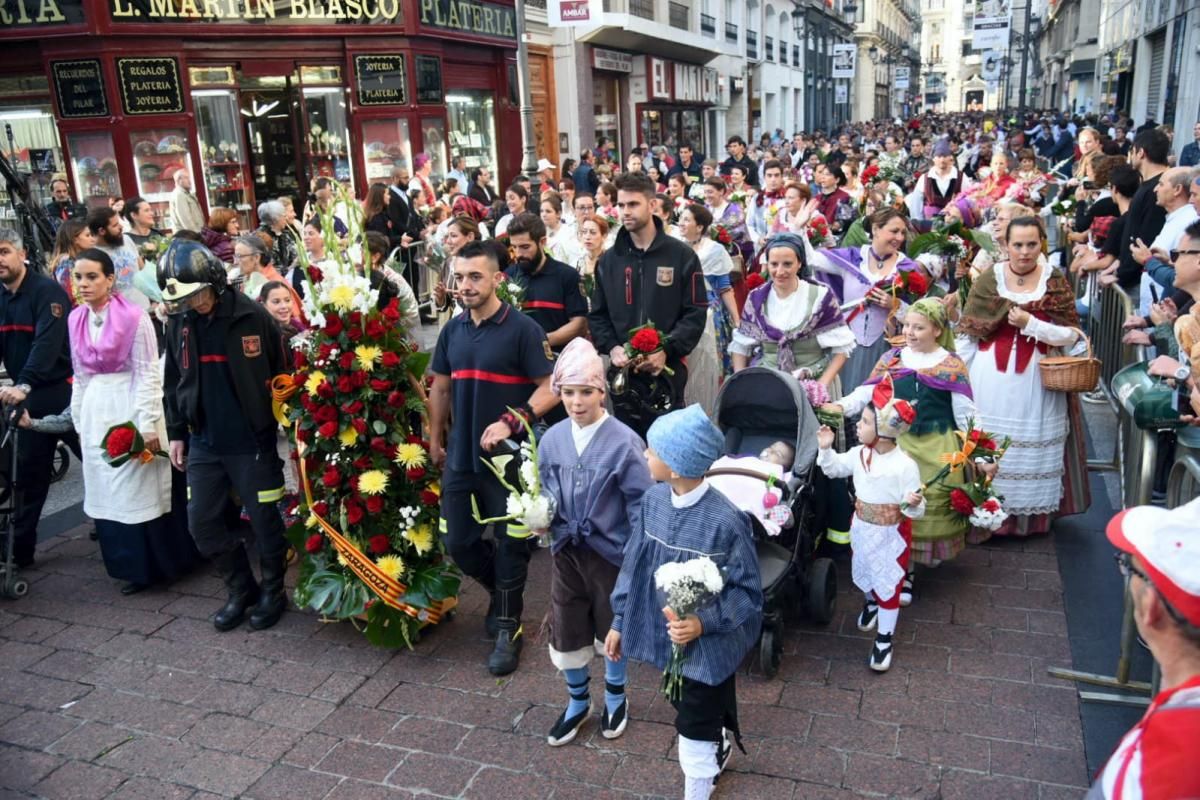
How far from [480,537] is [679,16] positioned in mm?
30544

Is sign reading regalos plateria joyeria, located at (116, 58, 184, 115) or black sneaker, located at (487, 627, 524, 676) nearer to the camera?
black sneaker, located at (487, 627, 524, 676)

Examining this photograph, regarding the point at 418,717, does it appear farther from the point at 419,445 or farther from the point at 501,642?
the point at 419,445

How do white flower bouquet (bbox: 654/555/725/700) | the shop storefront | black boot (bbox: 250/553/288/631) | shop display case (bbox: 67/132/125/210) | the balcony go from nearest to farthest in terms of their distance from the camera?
white flower bouquet (bbox: 654/555/725/700) → black boot (bbox: 250/553/288/631) → the shop storefront → shop display case (bbox: 67/132/125/210) → the balcony

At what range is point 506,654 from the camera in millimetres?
4871

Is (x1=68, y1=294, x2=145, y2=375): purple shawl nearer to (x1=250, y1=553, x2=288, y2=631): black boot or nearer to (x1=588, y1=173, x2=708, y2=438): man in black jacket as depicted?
(x1=250, y1=553, x2=288, y2=631): black boot

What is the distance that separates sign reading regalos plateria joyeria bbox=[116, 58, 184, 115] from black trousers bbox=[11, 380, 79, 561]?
33.5 ft

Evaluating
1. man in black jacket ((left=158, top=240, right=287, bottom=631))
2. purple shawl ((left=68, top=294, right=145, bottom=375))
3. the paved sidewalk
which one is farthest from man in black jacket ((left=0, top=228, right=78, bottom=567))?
man in black jacket ((left=158, top=240, right=287, bottom=631))

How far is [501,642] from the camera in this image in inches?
194

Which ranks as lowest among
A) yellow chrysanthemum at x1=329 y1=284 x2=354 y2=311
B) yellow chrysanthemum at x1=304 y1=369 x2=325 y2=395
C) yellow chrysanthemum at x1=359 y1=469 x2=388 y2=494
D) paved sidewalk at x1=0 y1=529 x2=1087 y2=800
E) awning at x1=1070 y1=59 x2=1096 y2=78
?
paved sidewalk at x1=0 y1=529 x2=1087 y2=800

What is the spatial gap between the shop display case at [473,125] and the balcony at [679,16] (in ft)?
37.5

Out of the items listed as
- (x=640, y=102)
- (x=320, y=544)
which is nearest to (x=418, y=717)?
(x=320, y=544)

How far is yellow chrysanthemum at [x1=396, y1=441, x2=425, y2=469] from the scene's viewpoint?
513 centimetres

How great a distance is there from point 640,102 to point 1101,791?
30.2m

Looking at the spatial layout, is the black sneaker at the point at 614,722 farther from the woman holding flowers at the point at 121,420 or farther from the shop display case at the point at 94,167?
the shop display case at the point at 94,167
